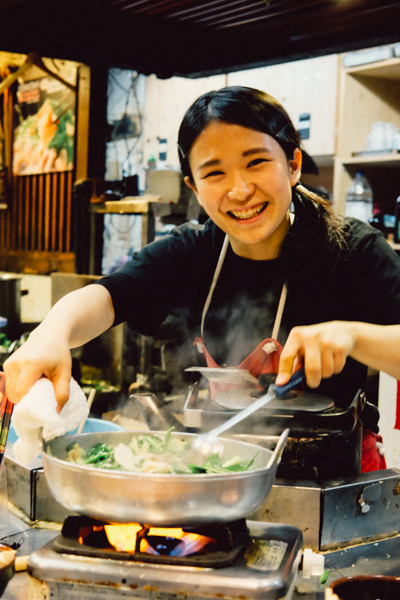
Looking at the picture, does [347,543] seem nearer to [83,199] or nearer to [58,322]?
[58,322]

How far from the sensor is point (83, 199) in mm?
3957

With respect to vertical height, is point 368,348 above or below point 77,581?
above

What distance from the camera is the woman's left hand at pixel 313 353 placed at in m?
1.03

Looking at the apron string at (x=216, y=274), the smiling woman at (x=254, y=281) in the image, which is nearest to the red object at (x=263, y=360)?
the smiling woman at (x=254, y=281)

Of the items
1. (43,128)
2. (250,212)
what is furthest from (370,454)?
(43,128)

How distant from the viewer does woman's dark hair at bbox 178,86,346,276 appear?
4.46 ft

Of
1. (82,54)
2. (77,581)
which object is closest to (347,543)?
(77,581)

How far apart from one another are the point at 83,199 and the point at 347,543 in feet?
10.9

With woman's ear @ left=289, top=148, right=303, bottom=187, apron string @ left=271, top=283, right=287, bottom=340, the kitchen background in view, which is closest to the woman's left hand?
apron string @ left=271, top=283, right=287, bottom=340

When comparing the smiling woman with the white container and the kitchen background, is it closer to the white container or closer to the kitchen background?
the kitchen background

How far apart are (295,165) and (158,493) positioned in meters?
1.05

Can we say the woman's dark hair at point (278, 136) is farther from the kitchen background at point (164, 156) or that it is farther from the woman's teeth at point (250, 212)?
the kitchen background at point (164, 156)

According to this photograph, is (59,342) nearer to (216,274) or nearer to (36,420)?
(36,420)

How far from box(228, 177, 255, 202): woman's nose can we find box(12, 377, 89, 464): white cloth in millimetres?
659
